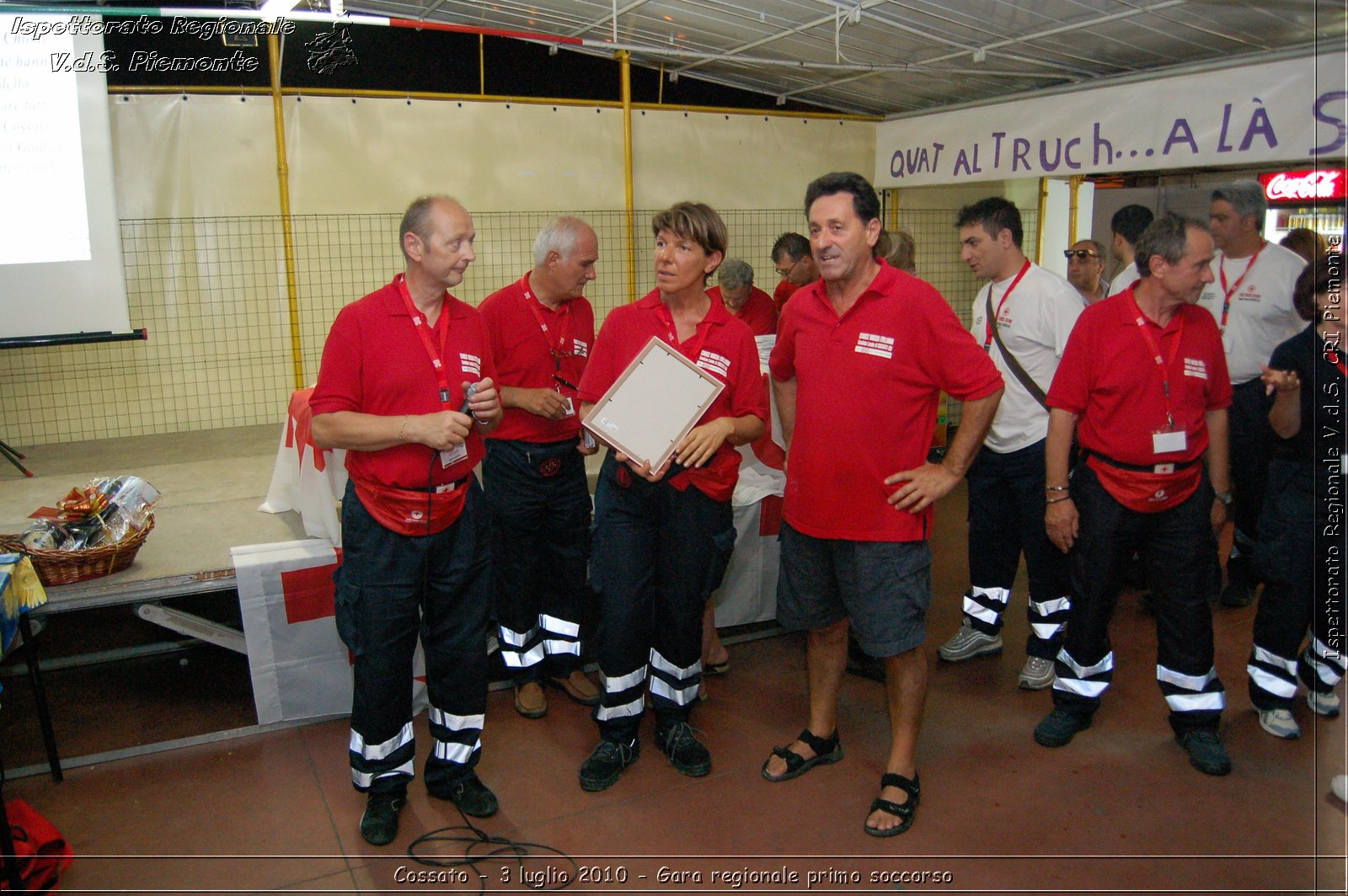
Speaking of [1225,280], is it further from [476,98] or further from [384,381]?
[476,98]

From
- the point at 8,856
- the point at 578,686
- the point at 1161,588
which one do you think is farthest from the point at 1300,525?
the point at 8,856

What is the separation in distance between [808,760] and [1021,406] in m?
1.55

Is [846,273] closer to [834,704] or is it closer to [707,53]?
[834,704]

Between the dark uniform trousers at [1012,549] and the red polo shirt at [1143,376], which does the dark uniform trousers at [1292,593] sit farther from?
the dark uniform trousers at [1012,549]

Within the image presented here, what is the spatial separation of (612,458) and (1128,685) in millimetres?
2287

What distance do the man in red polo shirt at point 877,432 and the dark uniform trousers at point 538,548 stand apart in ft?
3.08

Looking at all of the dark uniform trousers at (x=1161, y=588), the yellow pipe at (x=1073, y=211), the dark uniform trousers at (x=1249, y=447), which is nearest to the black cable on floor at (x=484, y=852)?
the dark uniform trousers at (x=1161, y=588)

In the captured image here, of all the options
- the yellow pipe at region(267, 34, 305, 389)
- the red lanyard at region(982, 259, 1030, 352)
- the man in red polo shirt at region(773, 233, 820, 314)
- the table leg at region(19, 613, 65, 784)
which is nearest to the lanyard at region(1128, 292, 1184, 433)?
the red lanyard at region(982, 259, 1030, 352)

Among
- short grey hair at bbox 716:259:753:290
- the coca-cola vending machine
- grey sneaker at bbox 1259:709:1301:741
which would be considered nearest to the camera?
the coca-cola vending machine

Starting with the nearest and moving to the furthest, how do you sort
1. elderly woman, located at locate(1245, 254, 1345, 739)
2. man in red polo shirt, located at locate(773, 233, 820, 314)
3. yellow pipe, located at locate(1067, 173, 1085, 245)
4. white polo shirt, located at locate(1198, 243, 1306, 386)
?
elderly woman, located at locate(1245, 254, 1345, 739), white polo shirt, located at locate(1198, 243, 1306, 386), man in red polo shirt, located at locate(773, 233, 820, 314), yellow pipe, located at locate(1067, 173, 1085, 245)

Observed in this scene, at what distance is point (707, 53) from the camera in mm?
6203

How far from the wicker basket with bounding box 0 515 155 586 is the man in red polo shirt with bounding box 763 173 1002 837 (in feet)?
7.43

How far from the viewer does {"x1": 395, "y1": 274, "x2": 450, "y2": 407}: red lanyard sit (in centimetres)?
252

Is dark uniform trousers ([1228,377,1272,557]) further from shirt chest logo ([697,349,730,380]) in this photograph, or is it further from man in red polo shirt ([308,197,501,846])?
man in red polo shirt ([308,197,501,846])
